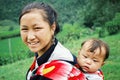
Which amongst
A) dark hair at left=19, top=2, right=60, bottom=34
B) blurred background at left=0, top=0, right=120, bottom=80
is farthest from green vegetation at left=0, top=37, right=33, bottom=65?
dark hair at left=19, top=2, right=60, bottom=34

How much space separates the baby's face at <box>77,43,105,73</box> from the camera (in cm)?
219

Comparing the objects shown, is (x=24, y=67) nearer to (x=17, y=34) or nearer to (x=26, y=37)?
(x=17, y=34)

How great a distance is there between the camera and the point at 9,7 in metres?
11.2

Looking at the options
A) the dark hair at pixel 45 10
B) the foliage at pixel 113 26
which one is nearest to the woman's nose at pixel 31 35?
the dark hair at pixel 45 10

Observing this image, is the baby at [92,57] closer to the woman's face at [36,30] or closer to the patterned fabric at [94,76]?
the patterned fabric at [94,76]

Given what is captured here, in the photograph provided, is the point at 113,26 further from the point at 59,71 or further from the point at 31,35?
the point at 59,71

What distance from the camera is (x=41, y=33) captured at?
78.9 inches

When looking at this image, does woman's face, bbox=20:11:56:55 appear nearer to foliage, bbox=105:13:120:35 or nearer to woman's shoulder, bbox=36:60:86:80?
woman's shoulder, bbox=36:60:86:80

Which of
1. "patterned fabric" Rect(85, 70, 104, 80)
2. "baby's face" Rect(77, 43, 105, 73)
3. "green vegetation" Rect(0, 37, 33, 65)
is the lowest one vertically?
"green vegetation" Rect(0, 37, 33, 65)

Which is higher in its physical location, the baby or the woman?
the woman

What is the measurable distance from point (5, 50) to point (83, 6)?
4471mm

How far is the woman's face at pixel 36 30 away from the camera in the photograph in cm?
199

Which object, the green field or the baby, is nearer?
the baby

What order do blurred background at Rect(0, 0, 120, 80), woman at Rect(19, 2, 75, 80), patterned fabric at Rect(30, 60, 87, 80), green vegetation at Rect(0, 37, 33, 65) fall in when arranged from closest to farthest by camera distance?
patterned fabric at Rect(30, 60, 87, 80), woman at Rect(19, 2, 75, 80), blurred background at Rect(0, 0, 120, 80), green vegetation at Rect(0, 37, 33, 65)
